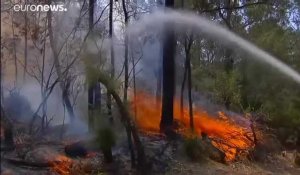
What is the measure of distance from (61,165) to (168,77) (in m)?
4.32

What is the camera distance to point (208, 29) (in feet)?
45.0

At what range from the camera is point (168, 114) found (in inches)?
467

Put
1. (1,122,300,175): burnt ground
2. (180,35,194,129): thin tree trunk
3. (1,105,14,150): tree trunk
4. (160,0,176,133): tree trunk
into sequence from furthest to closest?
(180,35,194,129): thin tree trunk → (160,0,176,133): tree trunk → (1,122,300,175): burnt ground → (1,105,14,150): tree trunk

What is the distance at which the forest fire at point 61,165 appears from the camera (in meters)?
8.41

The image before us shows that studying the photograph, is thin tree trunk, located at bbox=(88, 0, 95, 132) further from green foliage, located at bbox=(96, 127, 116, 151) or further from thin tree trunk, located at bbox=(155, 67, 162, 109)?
thin tree trunk, located at bbox=(155, 67, 162, 109)

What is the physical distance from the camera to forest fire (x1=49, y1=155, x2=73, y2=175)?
841 cm

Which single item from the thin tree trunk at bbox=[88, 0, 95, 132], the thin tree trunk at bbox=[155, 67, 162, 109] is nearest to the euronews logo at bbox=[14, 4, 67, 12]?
the thin tree trunk at bbox=[88, 0, 95, 132]

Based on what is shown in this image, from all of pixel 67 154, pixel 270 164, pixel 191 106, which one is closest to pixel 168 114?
pixel 191 106

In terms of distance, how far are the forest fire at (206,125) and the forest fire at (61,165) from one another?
1966 mm

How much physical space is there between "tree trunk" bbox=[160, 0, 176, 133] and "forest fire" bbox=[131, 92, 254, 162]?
178 mm

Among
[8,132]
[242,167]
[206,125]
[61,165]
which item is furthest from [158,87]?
[8,132]

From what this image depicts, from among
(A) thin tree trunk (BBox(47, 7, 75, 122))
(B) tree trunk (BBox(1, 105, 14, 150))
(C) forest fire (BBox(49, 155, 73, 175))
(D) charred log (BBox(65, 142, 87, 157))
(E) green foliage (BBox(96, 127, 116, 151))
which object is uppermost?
(A) thin tree trunk (BBox(47, 7, 75, 122))

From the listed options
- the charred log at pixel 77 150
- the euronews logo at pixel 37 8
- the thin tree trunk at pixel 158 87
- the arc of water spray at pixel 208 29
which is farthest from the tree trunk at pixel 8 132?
the thin tree trunk at pixel 158 87

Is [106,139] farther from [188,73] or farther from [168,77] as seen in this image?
[188,73]
